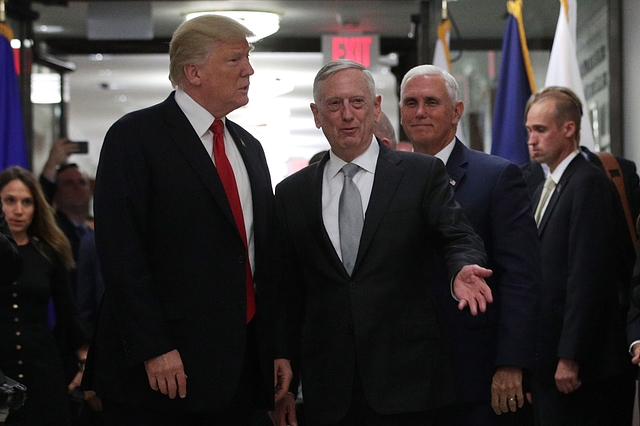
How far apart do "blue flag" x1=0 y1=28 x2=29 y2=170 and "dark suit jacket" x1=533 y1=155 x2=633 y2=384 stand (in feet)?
13.6

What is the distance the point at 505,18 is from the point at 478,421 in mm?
5249

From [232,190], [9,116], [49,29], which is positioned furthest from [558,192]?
[49,29]

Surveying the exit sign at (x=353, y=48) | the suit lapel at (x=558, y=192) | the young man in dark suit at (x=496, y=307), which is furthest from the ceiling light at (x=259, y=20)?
the young man in dark suit at (x=496, y=307)

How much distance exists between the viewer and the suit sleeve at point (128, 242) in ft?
8.62

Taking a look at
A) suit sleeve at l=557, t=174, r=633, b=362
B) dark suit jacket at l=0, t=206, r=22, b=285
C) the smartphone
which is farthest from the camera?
the smartphone

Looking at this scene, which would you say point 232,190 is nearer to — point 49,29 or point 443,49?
point 443,49

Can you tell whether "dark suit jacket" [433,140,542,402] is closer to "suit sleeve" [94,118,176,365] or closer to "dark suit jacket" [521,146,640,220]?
"suit sleeve" [94,118,176,365]

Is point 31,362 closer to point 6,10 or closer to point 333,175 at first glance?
point 333,175

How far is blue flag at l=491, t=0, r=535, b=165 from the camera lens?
600 cm

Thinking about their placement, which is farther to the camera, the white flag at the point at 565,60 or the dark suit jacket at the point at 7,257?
the white flag at the point at 565,60

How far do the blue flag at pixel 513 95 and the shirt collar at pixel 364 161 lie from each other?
3.03 metres

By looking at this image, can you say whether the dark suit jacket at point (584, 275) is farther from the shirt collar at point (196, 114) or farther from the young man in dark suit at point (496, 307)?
the shirt collar at point (196, 114)

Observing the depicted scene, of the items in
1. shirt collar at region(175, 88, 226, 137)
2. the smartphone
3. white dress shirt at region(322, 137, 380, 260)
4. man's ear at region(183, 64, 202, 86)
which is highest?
the smartphone

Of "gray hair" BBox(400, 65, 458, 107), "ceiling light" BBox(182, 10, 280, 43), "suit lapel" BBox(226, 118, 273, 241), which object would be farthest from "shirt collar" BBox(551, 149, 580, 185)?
"ceiling light" BBox(182, 10, 280, 43)
